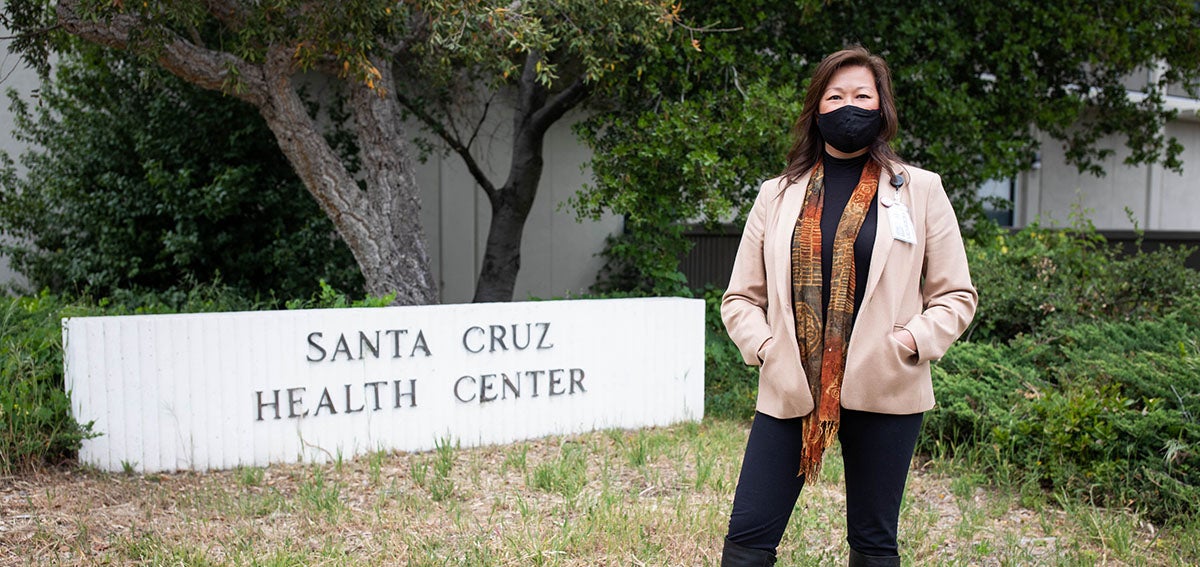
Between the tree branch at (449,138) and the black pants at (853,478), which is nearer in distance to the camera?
the black pants at (853,478)

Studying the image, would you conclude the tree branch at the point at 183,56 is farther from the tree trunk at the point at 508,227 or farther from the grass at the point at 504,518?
the tree trunk at the point at 508,227

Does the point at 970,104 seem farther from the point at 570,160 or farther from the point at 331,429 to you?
the point at 331,429

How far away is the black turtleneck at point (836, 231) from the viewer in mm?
2627

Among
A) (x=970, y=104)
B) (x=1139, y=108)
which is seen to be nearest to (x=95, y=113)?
(x=970, y=104)

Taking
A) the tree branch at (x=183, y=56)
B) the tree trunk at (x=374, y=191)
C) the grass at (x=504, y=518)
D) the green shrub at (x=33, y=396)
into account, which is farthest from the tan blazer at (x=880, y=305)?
the tree trunk at (x=374, y=191)

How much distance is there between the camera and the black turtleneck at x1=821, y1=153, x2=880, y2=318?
263 cm

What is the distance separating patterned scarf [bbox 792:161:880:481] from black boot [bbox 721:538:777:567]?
10.0 inches

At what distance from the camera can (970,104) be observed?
8.50 meters

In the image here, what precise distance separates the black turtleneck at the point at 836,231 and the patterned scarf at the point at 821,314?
0.02 meters

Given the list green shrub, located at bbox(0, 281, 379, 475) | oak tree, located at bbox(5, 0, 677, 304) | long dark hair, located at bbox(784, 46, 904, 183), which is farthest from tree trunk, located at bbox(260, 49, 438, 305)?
long dark hair, located at bbox(784, 46, 904, 183)

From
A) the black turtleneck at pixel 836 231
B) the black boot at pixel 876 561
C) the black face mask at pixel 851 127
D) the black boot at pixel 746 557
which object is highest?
the black face mask at pixel 851 127

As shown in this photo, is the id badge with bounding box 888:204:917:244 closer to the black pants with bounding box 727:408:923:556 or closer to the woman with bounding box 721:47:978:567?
the woman with bounding box 721:47:978:567

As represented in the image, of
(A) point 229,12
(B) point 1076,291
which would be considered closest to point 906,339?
(B) point 1076,291

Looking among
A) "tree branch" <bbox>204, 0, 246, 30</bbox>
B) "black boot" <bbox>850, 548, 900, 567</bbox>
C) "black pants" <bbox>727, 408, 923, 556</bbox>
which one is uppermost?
"tree branch" <bbox>204, 0, 246, 30</bbox>
